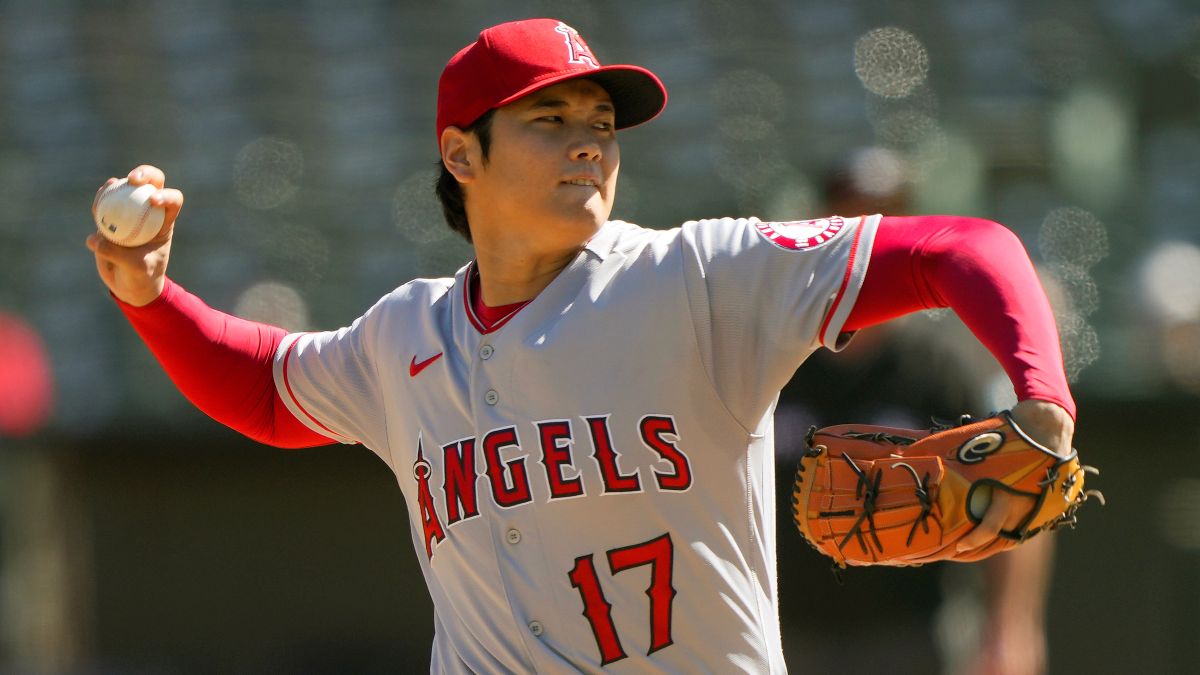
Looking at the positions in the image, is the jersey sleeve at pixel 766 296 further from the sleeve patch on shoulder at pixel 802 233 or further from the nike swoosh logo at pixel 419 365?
the nike swoosh logo at pixel 419 365

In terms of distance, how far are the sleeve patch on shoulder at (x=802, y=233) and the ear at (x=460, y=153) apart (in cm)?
52

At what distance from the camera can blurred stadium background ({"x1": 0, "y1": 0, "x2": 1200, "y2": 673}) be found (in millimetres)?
5086

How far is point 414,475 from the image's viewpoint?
2.25 meters

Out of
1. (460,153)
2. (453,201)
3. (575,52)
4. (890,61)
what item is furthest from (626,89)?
(890,61)

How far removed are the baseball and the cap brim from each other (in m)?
0.57

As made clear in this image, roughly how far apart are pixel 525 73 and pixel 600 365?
459mm

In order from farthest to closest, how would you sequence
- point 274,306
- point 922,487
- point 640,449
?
point 274,306 → point 640,449 → point 922,487

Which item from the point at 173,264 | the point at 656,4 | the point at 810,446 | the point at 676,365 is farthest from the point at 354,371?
the point at 656,4

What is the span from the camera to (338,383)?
7.91ft

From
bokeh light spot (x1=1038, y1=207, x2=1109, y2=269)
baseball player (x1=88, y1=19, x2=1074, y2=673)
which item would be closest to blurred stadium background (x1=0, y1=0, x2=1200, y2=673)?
bokeh light spot (x1=1038, y1=207, x2=1109, y2=269)

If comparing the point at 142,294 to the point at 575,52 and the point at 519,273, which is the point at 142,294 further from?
the point at 575,52

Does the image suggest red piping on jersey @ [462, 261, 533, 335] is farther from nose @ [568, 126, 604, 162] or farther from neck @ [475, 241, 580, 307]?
nose @ [568, 126, 604, 162]

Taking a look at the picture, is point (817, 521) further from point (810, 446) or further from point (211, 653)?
point (211, 653)

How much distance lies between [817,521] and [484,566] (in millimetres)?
497
